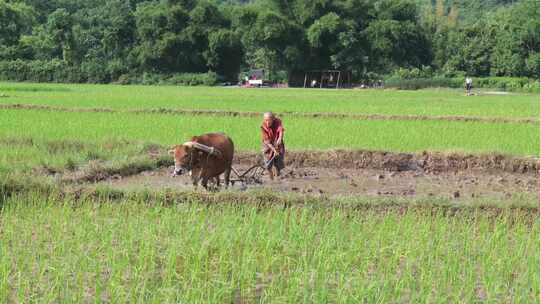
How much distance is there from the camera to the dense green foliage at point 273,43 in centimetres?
4275

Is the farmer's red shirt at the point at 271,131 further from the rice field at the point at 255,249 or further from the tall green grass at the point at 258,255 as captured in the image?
the tall green grass at the point at 258,255

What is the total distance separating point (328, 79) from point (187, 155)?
38.8 m

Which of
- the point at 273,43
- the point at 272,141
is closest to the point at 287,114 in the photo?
the point at 272,141

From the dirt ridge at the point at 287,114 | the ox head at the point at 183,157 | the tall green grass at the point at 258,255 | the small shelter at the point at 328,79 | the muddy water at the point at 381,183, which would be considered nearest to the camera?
the tall green grass at the point at 258,255

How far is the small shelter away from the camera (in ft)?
144

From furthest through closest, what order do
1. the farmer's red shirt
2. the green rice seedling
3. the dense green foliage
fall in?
the dense green foliage
the green rice seedling
the farmer's red shirt

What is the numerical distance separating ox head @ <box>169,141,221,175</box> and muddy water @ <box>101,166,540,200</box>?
2.90ft

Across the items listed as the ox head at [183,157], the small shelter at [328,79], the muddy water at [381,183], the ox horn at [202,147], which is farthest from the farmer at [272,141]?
the small shelter at [328,79]

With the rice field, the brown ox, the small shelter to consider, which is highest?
the brown ox

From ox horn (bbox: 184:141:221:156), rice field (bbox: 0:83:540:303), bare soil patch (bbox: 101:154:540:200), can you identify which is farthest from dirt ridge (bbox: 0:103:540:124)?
ox horn (bbox: 184:141:221:156)

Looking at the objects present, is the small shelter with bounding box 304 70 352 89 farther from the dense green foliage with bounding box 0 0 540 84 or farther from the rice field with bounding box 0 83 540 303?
the rice field with bounding box 0 83 540 303

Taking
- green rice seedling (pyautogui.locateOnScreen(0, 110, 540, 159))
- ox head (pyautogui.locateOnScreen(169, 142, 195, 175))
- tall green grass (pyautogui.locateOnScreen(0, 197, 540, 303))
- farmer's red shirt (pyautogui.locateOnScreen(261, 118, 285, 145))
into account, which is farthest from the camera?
green rice seedling (pyautogui.locateOnScreen(0, 110, 540, 159))

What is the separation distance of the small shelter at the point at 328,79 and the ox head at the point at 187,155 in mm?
36908

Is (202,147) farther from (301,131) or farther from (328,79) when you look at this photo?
(328,79)
